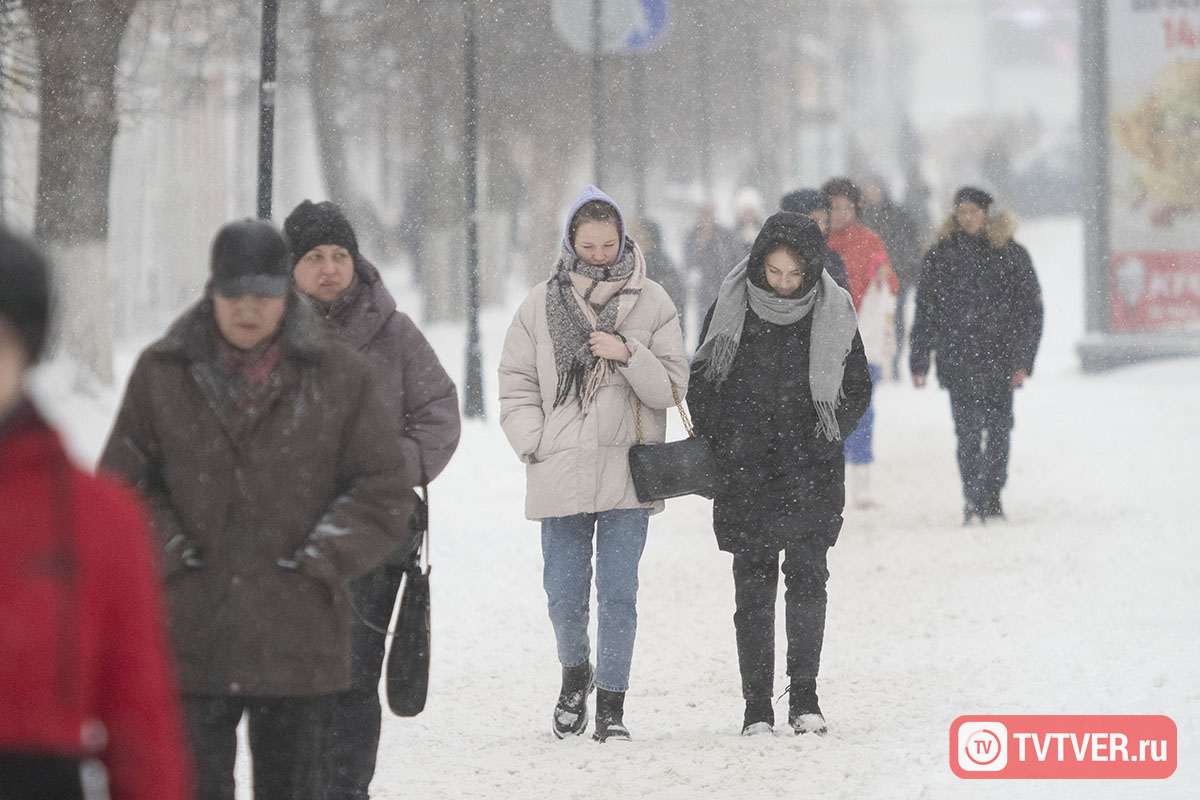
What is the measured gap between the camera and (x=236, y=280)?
3.63 meters

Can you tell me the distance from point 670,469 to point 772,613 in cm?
64

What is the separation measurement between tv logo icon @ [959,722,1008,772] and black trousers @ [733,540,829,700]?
53cm

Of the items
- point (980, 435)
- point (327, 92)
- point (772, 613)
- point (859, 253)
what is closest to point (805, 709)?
point (772, 613)

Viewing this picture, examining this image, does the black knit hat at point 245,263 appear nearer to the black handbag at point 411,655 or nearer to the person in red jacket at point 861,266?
the black handbag at point 411,655

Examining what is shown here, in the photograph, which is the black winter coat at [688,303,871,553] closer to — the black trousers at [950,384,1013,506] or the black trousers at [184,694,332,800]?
the black trousers at [184,694,332,800]

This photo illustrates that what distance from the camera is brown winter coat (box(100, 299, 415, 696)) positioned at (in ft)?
11.9

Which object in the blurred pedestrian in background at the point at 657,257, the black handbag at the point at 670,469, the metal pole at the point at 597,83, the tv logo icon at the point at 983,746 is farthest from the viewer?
the metal pole at the point at 597,83

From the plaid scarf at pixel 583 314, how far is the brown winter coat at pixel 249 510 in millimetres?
2283

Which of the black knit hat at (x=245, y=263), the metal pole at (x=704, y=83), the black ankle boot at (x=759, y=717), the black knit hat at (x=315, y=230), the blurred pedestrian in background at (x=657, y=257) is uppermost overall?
the metal pole at (x=704, y=83)

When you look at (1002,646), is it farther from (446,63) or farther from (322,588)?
(446,63)

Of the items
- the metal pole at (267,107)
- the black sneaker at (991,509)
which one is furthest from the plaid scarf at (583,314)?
the black sneaker at (991,509)

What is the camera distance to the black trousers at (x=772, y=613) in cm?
611

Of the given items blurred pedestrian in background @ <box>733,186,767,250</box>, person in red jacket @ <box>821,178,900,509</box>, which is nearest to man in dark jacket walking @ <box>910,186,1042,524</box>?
person in red jacket @ <box>821,178,900,509</box>

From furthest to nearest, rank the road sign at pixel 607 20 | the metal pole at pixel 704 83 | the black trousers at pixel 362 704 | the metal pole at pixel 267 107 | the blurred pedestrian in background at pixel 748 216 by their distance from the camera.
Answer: the metal pole at pixel 704 83 → the blurred pedestrian in background at pixel 748 216 → the road sign at pixel 607 20 → the metal pole at pixel 267 107 → the black trousers at pixel 362 704
